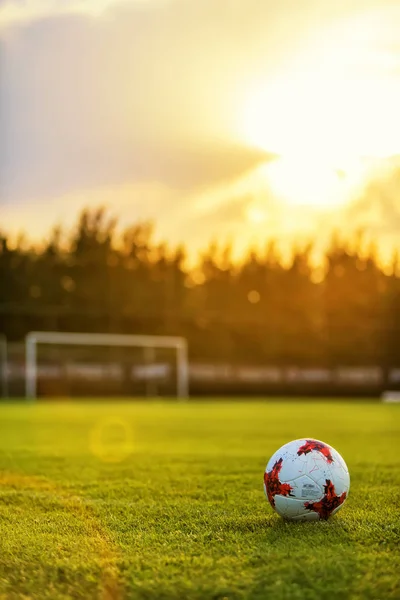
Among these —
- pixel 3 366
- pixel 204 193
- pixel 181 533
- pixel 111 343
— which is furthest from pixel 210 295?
pixel 181 533

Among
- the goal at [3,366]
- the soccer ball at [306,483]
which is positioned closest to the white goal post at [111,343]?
the goal at [3,366]

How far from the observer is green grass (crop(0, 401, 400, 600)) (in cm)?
320

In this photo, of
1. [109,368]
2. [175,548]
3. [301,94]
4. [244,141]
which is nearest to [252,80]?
[301,94]

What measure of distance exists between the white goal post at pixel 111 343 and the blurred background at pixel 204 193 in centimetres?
34

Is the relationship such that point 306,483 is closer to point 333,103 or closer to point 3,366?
point 333,103

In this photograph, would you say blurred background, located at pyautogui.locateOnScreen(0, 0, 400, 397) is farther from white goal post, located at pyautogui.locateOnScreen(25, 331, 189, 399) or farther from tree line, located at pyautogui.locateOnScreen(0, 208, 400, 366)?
white goal post, located at pyautogui.locateOnScreen(25, 331, 189, 399)

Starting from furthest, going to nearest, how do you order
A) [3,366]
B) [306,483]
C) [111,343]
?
[111,343], [3,366], [306,483]

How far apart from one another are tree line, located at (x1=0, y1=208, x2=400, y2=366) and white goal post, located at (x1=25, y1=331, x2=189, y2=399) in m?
0.60

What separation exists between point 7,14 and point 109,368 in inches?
636

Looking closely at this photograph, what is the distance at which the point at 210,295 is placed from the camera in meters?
41.3

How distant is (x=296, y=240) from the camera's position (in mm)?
43469

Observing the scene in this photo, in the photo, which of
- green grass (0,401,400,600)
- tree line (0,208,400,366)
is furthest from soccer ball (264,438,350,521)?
tree line (0,208,400,366)

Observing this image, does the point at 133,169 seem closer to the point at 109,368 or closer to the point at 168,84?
the point at 109,368

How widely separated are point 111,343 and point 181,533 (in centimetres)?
3063
